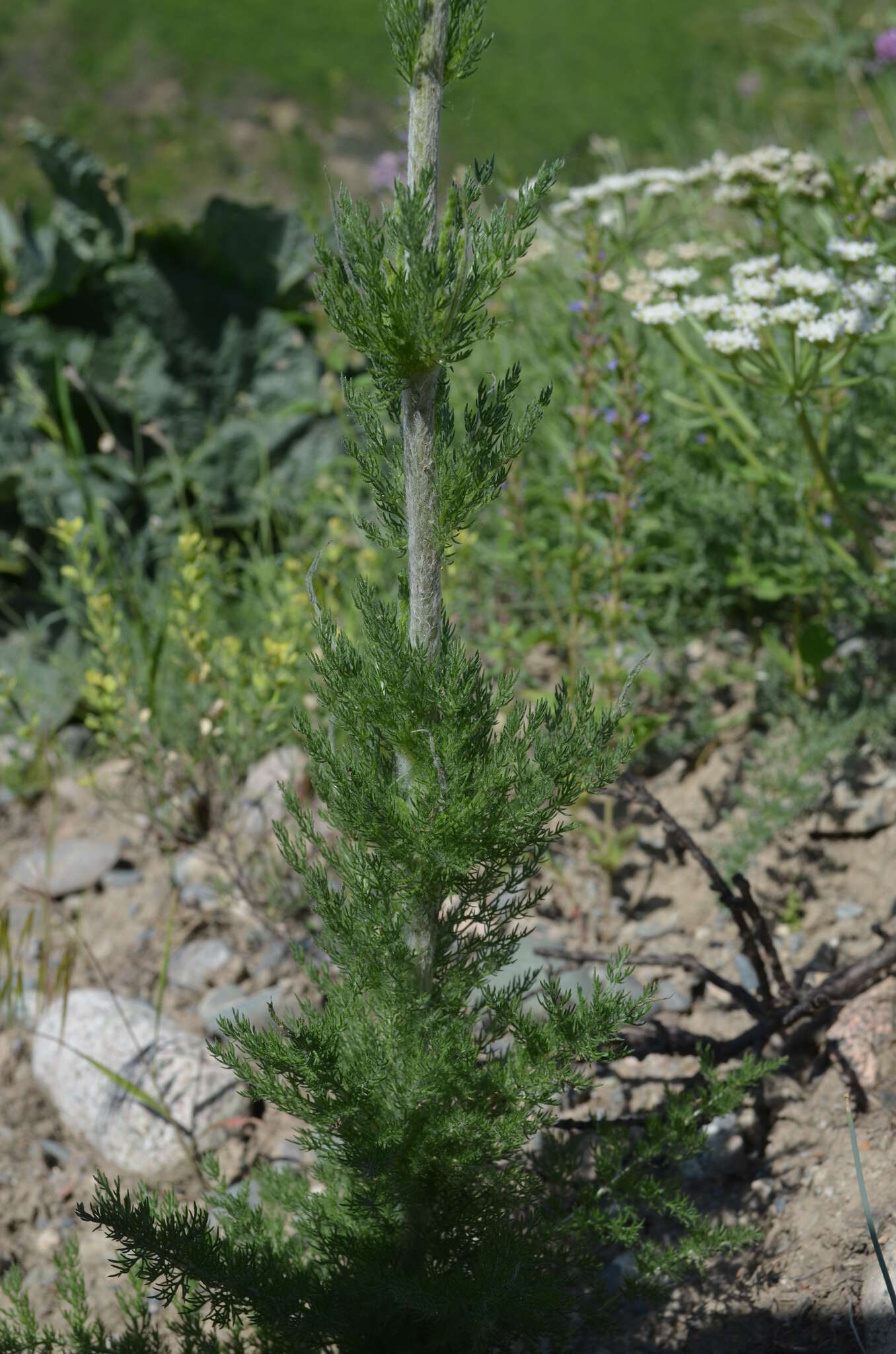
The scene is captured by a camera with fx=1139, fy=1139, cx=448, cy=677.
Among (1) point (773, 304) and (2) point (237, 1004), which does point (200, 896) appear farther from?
(1) point (773, 304)

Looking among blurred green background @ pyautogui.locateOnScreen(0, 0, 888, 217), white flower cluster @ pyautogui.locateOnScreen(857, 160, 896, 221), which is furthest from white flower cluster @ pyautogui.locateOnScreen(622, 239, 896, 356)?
blurred green background @ pyautogui.locateOnScreen(0, 0, 888, 217)

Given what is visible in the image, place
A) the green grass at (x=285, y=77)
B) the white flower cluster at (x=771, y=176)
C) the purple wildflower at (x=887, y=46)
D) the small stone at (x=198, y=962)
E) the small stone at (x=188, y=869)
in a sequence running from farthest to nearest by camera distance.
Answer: the green grass at (x=285, y=77) → the purple wildflower at (x=887, y=46) → the small stone at (x=188, y=869) → the small stone at (x=198, y=962) → the white flower cluster at (x=771, y=176)

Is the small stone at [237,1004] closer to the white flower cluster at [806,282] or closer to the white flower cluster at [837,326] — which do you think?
the white flower cluster at [837,326]

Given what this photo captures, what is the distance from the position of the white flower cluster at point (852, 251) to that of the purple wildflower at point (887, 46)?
333 cm

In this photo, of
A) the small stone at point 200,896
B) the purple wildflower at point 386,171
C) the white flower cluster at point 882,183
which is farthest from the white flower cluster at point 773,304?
the small stone at point 200,896

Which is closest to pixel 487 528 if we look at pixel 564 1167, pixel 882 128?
pixel 564 1167

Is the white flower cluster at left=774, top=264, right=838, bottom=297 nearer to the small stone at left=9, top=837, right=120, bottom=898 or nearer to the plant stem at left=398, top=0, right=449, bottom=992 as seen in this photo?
the plant stem at left=398, top=0, right=449, bottom=992

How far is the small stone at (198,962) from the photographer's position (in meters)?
2.85

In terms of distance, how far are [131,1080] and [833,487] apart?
6.61 feet

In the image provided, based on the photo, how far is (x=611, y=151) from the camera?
4039mm

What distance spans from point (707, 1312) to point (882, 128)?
4.92 metres

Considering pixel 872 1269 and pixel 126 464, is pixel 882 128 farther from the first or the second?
pixel 872 1269

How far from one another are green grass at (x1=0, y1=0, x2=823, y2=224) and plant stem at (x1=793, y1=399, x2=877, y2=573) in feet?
21.1

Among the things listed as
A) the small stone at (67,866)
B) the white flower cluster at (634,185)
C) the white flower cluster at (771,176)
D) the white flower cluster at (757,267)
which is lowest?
the small stone at (67,866)
